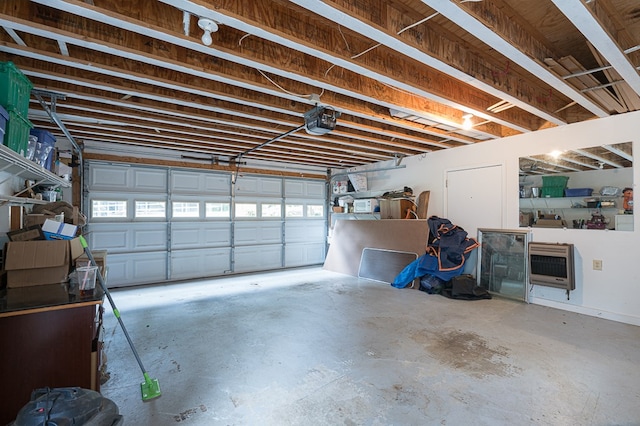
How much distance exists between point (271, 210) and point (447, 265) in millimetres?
4052

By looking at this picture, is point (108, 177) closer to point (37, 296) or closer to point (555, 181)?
point (37, 296)

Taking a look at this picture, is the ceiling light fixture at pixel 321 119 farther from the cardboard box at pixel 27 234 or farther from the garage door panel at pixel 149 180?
the garage door panel at pixel 149 180

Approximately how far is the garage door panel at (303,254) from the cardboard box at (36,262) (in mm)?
5284

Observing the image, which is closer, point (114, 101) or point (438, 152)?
point (114, 101)

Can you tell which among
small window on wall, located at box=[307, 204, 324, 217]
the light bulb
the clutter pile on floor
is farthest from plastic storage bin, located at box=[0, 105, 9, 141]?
small window on wall, located at box=[307, 204, 324, 217]

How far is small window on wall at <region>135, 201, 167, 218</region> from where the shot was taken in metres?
5.71

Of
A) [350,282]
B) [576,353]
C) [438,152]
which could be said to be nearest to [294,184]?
[350,282]

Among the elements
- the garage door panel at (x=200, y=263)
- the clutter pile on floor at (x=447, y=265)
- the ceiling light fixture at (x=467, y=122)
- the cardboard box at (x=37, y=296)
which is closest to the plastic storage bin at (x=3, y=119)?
the cardboard box at (x=37, y=296)

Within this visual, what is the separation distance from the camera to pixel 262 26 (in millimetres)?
2014

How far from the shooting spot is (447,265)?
16.5ft

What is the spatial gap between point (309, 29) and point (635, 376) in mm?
3723

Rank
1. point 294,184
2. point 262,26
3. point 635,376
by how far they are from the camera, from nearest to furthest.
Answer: point 262,26, point 635,376, point 294,184

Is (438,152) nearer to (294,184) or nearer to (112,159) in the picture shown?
(294,184)

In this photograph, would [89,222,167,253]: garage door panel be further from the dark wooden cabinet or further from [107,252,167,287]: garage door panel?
the dark wooden cabinet
